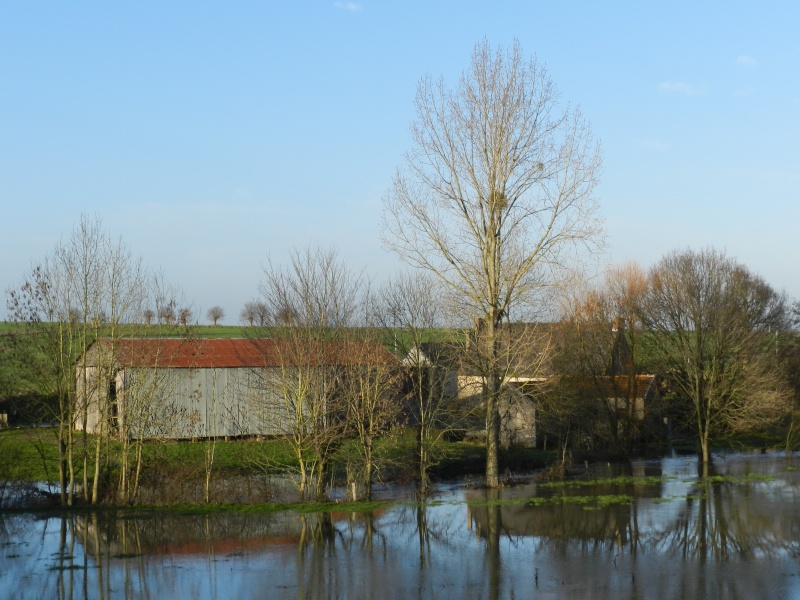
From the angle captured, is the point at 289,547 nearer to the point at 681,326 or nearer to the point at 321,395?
the point at 321,395

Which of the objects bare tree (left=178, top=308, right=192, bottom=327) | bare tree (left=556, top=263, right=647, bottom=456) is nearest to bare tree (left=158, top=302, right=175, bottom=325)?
bare tree (left=178, top=308, right=192, bottom=327)

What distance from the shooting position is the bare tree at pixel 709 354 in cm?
3884

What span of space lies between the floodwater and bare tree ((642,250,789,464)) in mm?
15484

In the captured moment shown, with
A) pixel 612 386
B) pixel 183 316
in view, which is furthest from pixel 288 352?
pixel 612 386

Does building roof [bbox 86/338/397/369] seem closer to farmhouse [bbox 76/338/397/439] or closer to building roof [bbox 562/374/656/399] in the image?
farmhouse [bbox 76/338/397/439]

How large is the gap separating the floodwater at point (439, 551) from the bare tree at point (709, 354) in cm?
1548

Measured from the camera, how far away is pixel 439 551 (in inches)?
653

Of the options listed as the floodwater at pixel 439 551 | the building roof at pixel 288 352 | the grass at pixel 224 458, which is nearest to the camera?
the floodwater at pixel 439 551

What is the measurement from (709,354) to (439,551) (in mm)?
27828

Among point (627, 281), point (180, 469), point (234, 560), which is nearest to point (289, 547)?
point (234, 560)

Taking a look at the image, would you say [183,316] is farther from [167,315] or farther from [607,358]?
[607,358]

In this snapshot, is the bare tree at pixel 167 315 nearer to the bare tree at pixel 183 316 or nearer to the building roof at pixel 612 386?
the bare tree at pixel 183 316

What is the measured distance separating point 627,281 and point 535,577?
3612 centimetres

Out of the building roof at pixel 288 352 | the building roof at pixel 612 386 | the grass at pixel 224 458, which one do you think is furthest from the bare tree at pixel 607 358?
the building roof at pixel 288 352
